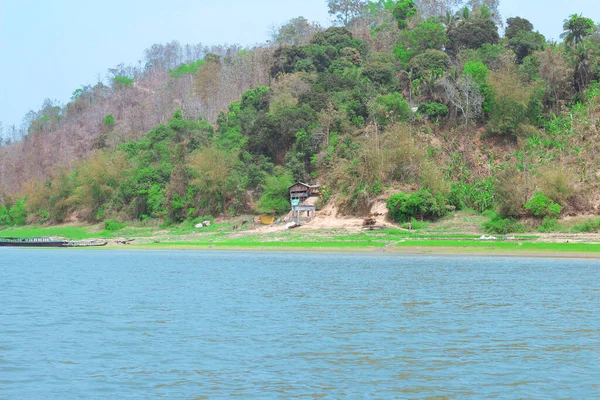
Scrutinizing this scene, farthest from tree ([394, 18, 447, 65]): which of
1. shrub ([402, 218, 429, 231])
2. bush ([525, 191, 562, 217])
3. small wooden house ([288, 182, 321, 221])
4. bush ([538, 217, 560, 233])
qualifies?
bush ([538, 217, 560, 233])

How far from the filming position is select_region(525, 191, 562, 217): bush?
52688 millimetres

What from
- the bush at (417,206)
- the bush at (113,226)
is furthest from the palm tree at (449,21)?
the bush at (113,226)

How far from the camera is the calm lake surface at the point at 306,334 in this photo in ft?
49.6

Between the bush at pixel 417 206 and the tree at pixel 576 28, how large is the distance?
26644mm

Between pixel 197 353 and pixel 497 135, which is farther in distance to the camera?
pixel 497 135

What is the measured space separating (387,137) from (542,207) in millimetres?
20175

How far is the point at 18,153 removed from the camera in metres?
145

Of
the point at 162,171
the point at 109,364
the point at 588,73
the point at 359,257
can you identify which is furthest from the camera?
the point at 162,171

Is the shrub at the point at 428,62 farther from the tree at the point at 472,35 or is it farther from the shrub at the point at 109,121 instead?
the shrub at the point at 109,121

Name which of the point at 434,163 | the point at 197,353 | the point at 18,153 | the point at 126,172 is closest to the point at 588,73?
the point at 434,163

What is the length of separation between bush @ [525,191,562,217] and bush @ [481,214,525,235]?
5.02ft

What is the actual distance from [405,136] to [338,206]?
32.6 ft

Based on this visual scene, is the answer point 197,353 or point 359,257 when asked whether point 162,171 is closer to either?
point 359,257

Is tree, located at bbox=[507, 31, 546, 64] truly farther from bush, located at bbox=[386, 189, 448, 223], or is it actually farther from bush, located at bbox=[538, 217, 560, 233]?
bush, located at bbox=[538, 217, 560, 233]
